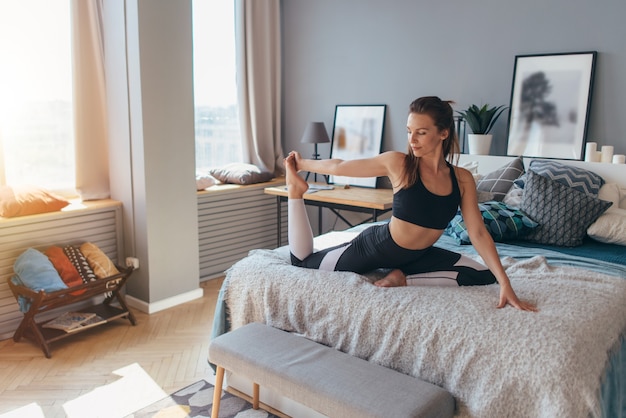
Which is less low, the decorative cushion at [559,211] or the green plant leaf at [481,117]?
the green plant leaf at [481,117]

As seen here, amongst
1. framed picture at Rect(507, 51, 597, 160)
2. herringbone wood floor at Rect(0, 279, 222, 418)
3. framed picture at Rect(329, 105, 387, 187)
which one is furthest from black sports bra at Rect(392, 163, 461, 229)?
framed picture at Rect(329, 105, 387, 187)

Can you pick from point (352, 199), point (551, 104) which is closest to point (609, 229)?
point (551, 104)

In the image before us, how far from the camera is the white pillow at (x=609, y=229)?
292cm

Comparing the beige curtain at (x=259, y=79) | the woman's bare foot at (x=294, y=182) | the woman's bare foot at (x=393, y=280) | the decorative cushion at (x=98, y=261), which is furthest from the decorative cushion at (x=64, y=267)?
the beige curtain at (x=259, y=79)

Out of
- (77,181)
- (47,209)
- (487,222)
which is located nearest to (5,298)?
(47,209)

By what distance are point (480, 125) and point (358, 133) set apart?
113cm

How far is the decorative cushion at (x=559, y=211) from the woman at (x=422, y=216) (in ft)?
3.00

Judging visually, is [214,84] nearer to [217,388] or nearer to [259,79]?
[259,79]

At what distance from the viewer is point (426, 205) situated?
2.12 meters

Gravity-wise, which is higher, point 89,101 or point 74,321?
point 89,101

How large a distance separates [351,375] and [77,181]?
257 centimetres

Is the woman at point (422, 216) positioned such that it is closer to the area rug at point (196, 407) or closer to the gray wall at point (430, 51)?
the area rug at point (196, 407)

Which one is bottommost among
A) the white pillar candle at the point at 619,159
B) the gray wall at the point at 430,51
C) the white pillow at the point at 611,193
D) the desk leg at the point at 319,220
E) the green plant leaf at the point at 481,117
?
the desk leg at the point at 319,220

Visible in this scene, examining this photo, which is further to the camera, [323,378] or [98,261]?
[98,261]
